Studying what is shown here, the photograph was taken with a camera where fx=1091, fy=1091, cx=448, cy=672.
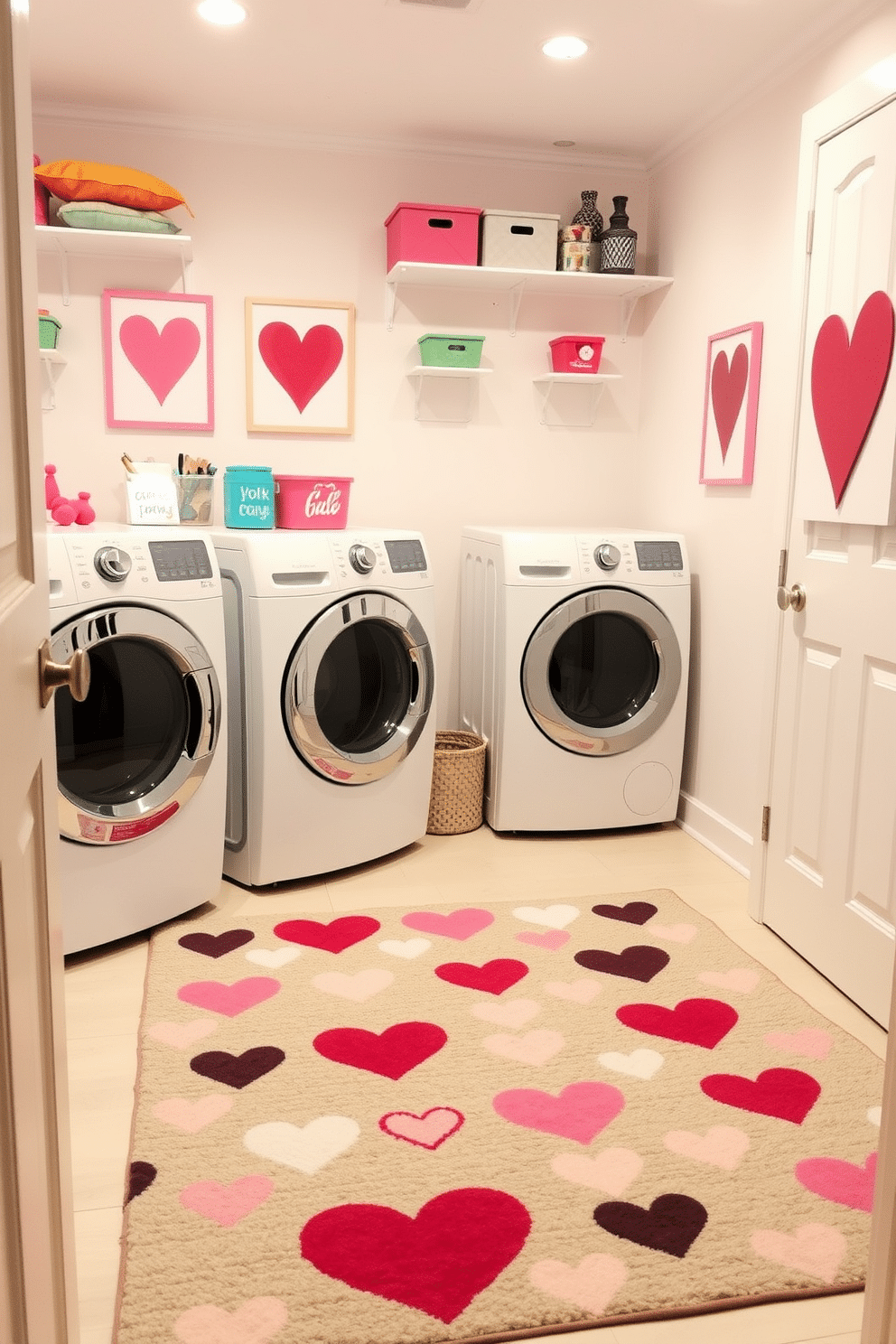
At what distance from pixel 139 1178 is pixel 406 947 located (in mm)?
973

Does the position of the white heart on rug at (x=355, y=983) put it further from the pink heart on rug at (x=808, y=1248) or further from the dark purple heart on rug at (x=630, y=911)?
the pink heart on rug at (x=808, y=1248)

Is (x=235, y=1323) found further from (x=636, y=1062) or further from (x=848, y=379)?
(x=848, y=379)

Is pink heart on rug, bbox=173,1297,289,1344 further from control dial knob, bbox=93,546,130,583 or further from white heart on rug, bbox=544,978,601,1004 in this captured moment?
control dial knob, bbox=93,546,130,583

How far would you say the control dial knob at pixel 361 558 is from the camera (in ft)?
9.54

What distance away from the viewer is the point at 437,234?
11.2ft

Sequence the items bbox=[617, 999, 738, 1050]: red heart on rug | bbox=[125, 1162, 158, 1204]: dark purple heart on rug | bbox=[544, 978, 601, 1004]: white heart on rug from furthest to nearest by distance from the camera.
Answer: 1. bbox=[544, 978, 601, 1004]: white heart on rug
2. bbox=[617, 999, 738, 1050]: red heart on rug
3. bbox=[125, 1162, 158, 1204]: dark purple heart on rug

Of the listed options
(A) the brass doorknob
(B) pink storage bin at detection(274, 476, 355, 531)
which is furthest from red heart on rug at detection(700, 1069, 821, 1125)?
(B) pink storage bin at detection(274, 476, 355, 531)

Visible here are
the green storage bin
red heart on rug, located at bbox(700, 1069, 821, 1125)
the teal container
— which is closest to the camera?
red heart on rug, located at bbox(700, 1069, 821, 1125)

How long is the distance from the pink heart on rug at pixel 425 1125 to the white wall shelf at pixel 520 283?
2.49 m

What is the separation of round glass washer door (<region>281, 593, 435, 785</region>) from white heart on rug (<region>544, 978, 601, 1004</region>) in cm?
83

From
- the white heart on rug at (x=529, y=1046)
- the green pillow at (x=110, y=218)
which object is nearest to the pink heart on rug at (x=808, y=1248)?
the white heart on rug at (x=529, y=1046)

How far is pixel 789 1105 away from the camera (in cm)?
197

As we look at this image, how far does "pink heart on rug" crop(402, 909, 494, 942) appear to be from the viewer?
8.89ft

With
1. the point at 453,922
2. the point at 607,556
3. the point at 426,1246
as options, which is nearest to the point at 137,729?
the point at 453,922
